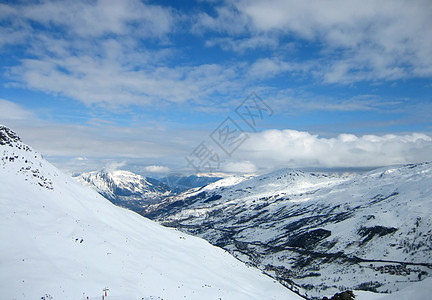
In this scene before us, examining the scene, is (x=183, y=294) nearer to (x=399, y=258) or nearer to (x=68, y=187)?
(x=68, y=187)

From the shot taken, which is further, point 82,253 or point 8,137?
point 8,137

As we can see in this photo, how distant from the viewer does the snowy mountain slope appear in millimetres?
27156

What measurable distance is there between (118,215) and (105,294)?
37485mm

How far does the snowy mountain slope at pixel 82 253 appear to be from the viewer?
89.1 feet

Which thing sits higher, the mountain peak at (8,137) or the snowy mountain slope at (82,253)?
the mountain peak at (8,137)

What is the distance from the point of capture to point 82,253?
35.0 m

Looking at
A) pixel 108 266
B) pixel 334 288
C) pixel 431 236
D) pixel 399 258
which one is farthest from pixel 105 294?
pixel 431 236

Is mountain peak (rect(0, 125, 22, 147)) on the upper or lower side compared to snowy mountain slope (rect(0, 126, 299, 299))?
upper

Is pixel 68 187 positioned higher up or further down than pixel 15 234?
higher up

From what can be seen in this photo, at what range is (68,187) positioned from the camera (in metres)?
59.6

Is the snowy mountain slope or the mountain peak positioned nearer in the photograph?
the snowy mountain slope

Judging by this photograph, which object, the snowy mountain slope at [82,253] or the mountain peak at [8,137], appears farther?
the mountain peak at [8,137]

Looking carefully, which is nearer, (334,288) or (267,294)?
(267,294)

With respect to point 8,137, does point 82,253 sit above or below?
below
